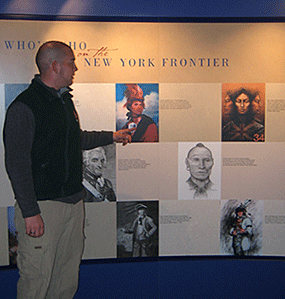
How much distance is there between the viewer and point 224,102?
238 centimetres

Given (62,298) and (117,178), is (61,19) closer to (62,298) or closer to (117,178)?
(117,178)

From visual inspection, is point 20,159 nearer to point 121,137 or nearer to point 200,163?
point 121,137

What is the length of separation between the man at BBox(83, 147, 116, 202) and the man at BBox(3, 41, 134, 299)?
424 mm

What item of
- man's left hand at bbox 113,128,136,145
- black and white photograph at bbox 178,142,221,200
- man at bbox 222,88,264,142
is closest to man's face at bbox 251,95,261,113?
man at bbox 222,88,264,142

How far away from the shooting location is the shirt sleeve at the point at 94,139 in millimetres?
2139

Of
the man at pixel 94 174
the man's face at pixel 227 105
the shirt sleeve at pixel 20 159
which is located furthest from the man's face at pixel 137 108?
the shirt sleeve at pixel 20 159

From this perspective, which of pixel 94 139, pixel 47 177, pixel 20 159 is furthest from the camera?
pixel 94 139

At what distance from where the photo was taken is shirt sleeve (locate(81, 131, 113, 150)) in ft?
7.02

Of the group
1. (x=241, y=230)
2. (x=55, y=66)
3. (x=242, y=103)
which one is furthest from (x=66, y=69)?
(x=241, y=230)

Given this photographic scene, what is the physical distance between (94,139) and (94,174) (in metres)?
0.32

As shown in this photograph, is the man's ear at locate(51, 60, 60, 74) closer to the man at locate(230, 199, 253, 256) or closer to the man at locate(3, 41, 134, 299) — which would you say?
the man at locate(3, 41, 134, 299)

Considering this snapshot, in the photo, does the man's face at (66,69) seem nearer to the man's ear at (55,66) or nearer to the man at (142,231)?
the man's ear at (55,66)

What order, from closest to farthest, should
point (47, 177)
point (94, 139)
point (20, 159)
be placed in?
point (20, 159) < point (47, 177) < point (94, 139)

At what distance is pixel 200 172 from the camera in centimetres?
242
